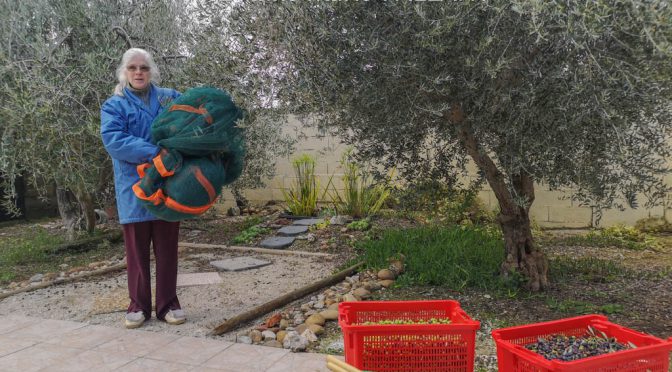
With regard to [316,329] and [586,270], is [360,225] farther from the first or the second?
[316,329]

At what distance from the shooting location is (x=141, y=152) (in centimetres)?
358

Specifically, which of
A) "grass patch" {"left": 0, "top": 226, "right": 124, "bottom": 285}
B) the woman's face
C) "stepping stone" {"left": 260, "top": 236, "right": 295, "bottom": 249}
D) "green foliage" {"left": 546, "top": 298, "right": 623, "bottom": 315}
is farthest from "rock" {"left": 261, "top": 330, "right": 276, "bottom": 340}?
"grass patch" {"left": 0, "top": 226, "right": 124, "bottom": 285}

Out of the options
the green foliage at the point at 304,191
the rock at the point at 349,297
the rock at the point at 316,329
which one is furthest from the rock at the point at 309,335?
the green foliage at the point at 304,191

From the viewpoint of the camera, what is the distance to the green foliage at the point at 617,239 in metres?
6.43

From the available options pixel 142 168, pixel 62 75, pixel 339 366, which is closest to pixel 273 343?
pixel 142 168

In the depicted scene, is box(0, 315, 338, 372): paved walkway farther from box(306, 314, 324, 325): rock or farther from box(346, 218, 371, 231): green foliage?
box(346, 218, 371, 231): green foliage

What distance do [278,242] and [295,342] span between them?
3.48 m

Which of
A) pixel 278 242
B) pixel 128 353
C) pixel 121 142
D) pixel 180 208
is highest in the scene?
pixel 121 142

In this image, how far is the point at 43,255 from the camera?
6.54m

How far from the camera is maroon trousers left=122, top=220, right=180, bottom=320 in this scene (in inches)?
156

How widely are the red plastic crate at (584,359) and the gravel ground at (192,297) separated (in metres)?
1.95

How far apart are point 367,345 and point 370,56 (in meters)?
1.55

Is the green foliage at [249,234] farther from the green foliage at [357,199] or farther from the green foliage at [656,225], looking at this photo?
the green foliage at [656,225]

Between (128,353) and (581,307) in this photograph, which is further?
(581,307)
